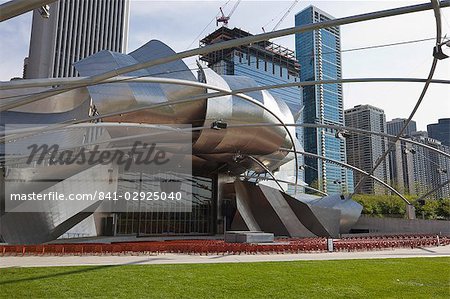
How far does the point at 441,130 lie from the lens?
Result: 219 feet

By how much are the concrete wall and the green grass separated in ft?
79.3

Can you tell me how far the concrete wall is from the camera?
34.8 metres

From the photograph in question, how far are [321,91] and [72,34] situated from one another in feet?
190

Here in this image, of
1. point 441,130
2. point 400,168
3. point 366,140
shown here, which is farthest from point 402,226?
point 441,130

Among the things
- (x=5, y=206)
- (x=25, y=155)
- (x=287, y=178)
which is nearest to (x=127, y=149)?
(x=25, y=155)

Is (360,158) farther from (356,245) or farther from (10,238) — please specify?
(10,238)

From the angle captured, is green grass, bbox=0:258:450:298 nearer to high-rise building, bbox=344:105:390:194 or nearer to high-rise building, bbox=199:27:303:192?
high-rise building, bbox=199:27:303:192

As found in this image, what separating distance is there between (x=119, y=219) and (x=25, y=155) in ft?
41.2

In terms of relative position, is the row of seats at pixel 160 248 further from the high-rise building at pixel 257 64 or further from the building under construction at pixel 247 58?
the building under construction at pixel 247 58

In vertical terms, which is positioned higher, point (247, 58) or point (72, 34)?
point (72, 34)

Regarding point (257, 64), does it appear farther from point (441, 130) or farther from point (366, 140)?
point (441, 130)

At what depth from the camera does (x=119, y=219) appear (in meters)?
34.5

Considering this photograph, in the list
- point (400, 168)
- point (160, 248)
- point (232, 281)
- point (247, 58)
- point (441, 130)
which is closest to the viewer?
point (232, 281)

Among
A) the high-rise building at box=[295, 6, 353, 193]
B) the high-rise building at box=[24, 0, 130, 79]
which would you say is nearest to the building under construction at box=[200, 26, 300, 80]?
the high-rise building at box=[295, 6, 353, 193]
